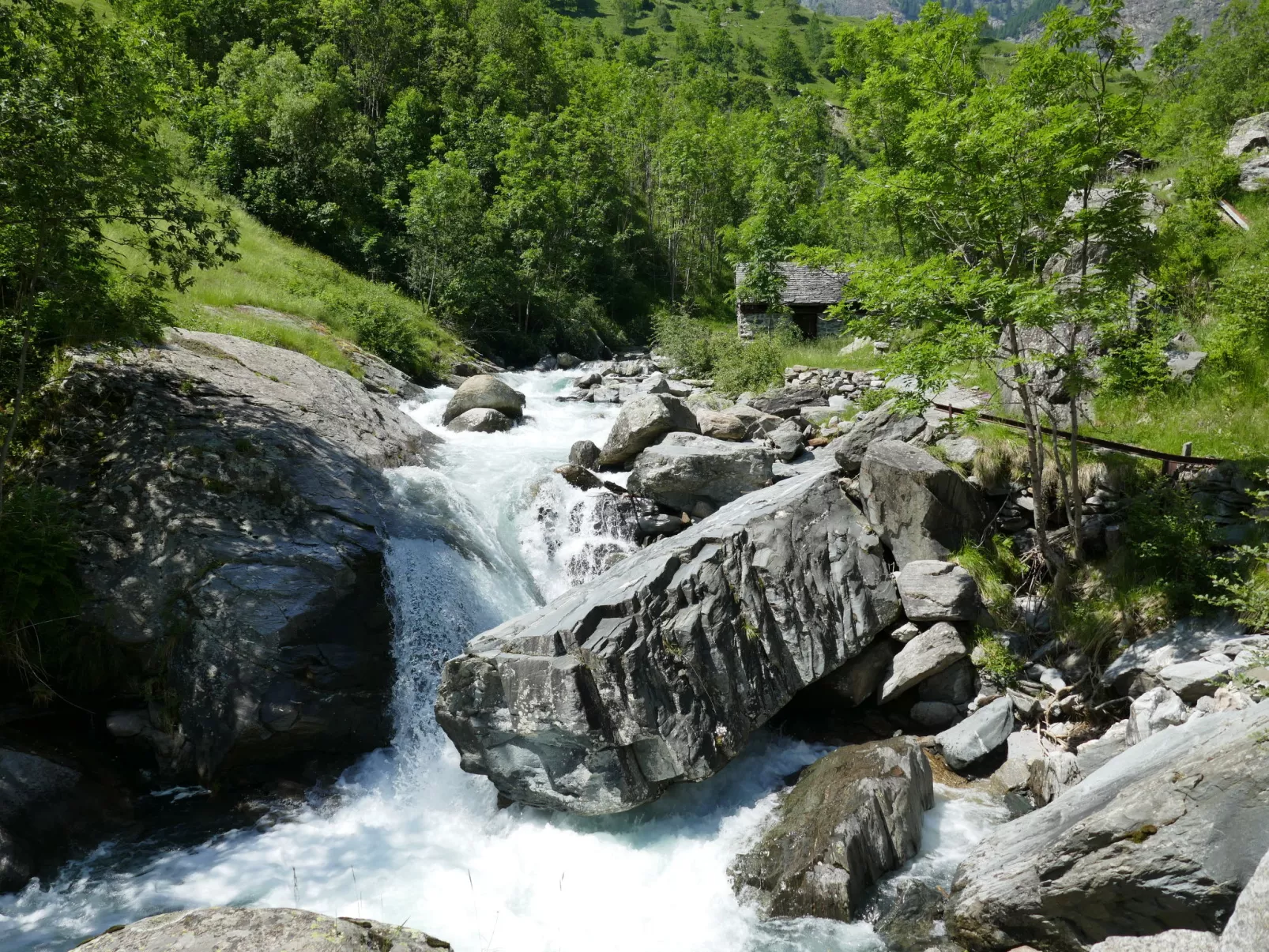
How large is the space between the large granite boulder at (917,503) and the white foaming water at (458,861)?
4.02m

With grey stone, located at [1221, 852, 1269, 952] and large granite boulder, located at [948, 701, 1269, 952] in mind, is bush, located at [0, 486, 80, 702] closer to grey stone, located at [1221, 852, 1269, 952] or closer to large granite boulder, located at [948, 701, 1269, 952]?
large granite boulder, located at [948, 701, 1269, 952]

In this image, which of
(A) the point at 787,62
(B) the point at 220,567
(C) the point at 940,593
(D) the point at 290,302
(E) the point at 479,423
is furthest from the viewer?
(A) the point at 787,62

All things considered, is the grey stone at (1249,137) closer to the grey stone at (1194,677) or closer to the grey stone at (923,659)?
the grey stone at (1194,677)

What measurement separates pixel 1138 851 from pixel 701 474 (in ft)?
32.8

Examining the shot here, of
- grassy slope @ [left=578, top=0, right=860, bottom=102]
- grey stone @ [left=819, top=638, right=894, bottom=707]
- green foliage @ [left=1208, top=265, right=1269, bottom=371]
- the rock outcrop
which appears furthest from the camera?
grassy slope @ [left=578, top=0, right=860, bottom=102]

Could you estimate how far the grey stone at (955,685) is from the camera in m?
11.2

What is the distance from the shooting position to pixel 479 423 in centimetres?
1964

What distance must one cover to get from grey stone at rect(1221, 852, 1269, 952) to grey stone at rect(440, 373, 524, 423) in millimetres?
18122

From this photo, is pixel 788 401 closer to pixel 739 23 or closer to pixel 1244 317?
pixel 1244 317

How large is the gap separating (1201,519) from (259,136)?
38.7 meters

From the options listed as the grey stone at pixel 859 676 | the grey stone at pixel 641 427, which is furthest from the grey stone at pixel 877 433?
the grey stone at pixel 641 427

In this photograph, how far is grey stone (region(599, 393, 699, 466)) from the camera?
56.5 feet

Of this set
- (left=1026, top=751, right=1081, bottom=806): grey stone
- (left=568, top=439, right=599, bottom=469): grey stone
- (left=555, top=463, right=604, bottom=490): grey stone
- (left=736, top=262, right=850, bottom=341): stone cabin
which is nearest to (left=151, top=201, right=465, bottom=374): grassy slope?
(left=568, top=439, right=599, bottom=469): grey stone

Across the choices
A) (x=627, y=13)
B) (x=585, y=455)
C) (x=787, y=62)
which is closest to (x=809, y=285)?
(x=585, y=455)
